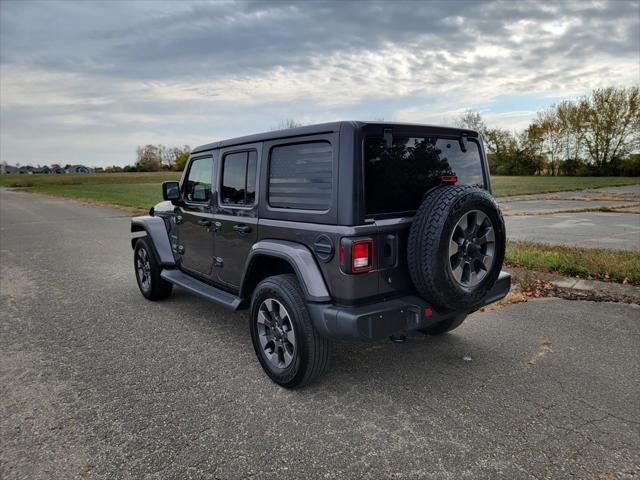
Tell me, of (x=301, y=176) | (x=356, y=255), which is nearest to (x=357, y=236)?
(x=356, y=255)

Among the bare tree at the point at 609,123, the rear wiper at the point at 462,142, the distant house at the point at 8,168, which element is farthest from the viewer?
the distant house at the point at 8,168

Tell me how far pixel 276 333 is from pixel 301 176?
1.17m

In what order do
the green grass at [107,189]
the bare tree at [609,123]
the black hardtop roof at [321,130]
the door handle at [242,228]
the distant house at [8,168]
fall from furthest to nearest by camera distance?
1. the distant house at [8,168]
2. the bare tree at [609,123]
3. the green grass at [107,189]
4. the door handle at [242,228]
5. the black hardtop roof at [321,130]

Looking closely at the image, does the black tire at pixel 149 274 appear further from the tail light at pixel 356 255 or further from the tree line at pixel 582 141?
the tree line at pixel 582 141

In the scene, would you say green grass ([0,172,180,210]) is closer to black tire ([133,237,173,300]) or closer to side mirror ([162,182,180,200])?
black tire ([133,237,173,300])

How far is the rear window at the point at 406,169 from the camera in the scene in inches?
116

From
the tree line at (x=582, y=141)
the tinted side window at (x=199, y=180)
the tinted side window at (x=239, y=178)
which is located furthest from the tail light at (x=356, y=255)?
the tree line at (x=582, y=141)

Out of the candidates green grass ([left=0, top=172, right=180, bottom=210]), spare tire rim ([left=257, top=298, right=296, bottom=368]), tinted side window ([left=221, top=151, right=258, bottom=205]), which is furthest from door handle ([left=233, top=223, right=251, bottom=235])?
green grass ([left=0, top=172, right=180, bottom=210])

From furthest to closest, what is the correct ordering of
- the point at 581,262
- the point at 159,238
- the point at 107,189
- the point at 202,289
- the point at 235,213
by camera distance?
the point at 107,189 → the point at 581,262 → the point at 159,238 → the point at 202,289 → the point at 235,213

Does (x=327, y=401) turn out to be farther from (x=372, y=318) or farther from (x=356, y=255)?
(x=356, y=255)

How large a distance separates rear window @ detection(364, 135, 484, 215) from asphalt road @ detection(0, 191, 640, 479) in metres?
1.35

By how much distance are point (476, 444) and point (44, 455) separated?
245 centimetres

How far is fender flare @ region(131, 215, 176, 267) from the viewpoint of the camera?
506cm

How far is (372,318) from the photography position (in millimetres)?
2834
